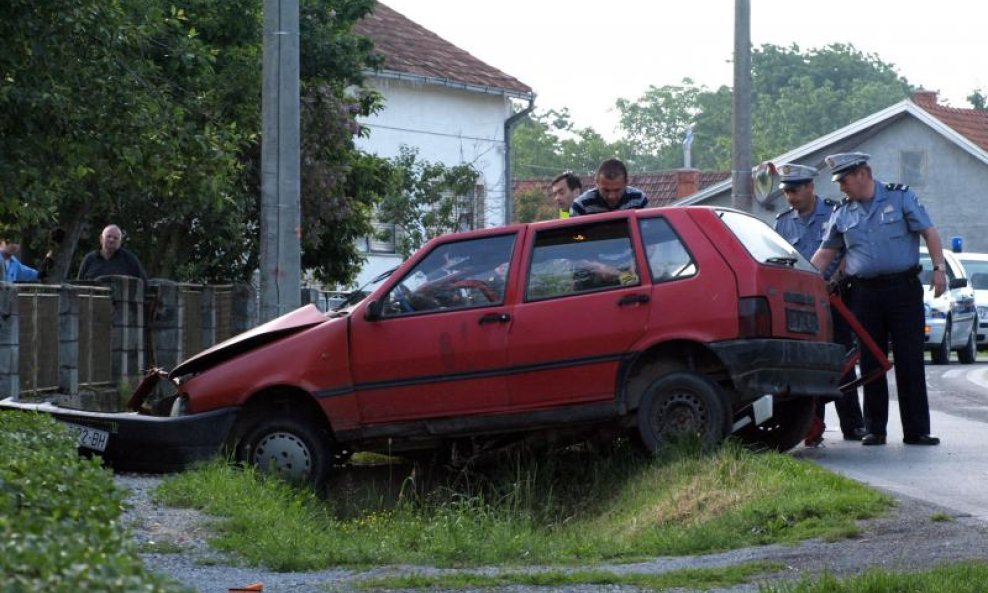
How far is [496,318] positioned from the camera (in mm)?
11547

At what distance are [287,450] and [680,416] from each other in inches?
93.8

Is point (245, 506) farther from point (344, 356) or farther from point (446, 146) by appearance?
point (446, 146)

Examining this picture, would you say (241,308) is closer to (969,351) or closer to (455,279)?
(969,351)

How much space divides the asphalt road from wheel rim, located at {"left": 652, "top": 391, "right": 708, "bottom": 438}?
2.98ft

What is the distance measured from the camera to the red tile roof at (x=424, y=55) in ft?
147

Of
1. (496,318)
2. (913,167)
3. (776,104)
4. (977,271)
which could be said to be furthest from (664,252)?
(776,104)

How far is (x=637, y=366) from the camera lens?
11492 mm

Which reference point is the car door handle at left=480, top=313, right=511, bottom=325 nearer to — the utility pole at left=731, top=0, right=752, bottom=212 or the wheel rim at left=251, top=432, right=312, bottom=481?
the wheel rim at left=251, top=432, right=312, bottom=481

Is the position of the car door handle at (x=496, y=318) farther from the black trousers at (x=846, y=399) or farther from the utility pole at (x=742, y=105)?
the utility pole at (x=742, y=105)

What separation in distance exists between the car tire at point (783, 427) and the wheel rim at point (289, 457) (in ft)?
8.78

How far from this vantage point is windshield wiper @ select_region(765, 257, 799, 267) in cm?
1163

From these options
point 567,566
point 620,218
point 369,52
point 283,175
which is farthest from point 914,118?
point 567,566

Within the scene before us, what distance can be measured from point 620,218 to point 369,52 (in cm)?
2109

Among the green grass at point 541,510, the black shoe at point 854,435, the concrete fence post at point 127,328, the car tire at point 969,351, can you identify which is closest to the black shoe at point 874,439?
the black shoe at point 854,435
